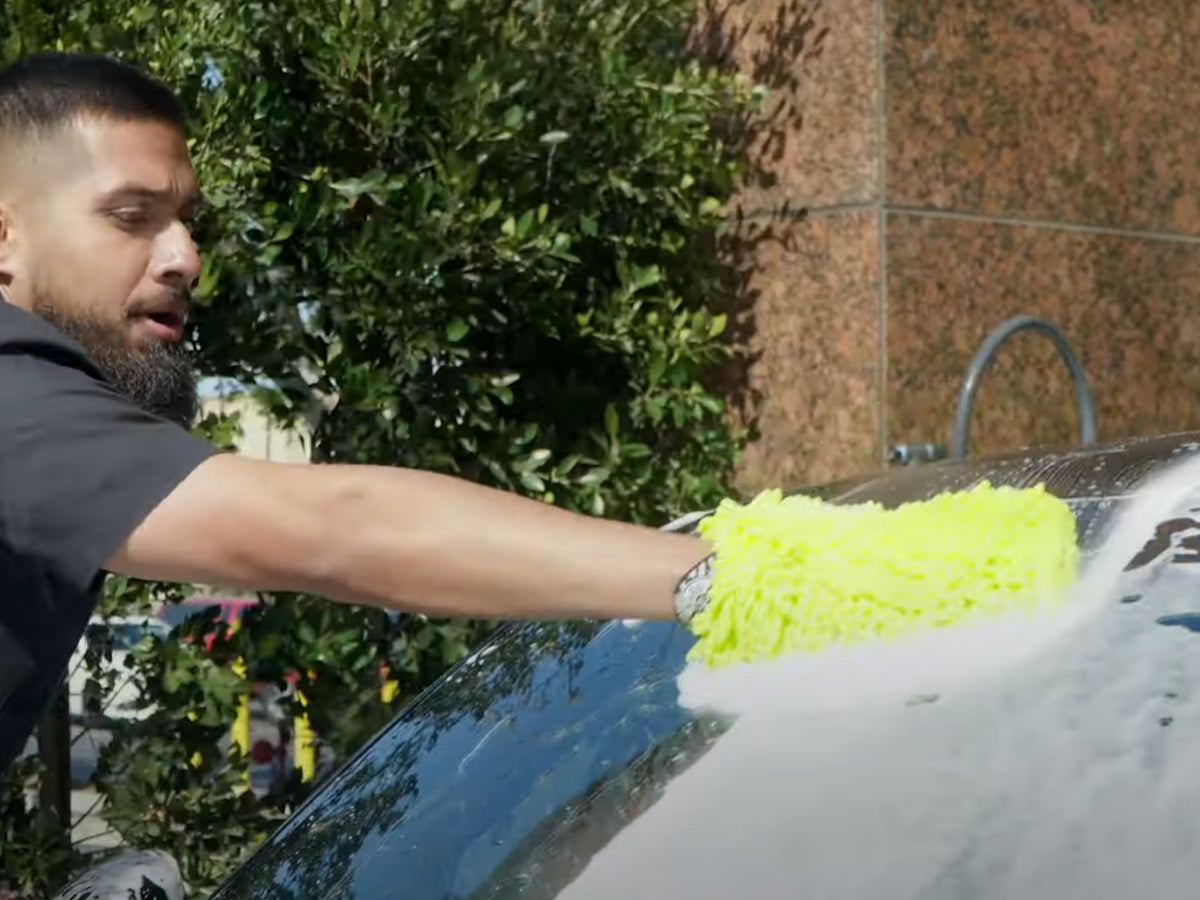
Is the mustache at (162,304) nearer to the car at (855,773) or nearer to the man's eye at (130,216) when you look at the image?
the man's eye at (130,216)

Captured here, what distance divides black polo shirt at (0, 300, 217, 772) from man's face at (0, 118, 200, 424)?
0.68 feet

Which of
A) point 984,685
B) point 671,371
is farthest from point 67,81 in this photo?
point 671,371

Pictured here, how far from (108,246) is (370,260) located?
1.98m

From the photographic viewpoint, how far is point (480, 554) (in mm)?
1516

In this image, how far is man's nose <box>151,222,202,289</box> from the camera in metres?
1.97

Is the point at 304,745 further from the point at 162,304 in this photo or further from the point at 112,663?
the point at 162,304

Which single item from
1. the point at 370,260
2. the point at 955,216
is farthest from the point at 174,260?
the point at 955,216

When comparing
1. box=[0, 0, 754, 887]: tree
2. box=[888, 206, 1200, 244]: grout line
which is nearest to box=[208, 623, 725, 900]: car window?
box=[0, 0, 754, 887]: tree

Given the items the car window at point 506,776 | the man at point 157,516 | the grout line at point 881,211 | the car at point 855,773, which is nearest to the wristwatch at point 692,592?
the man at point 157,516

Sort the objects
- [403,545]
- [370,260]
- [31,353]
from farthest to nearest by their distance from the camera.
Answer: [370,260] < [31,353] < [403,545]

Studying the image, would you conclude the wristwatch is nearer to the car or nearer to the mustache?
the car

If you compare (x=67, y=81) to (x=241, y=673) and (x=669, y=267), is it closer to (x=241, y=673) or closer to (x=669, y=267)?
(x=241, y=673)

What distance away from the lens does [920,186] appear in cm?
493

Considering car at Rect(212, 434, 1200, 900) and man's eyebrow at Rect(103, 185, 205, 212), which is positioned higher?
man's eyebrow at Rect(103, 185, 205, 212)
